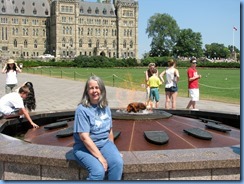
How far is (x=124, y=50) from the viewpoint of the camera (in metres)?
119

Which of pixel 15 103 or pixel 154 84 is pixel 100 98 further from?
pixel 154 84

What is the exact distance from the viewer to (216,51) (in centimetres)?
12094

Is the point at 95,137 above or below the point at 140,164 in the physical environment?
above

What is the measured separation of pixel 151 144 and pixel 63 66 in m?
67.1

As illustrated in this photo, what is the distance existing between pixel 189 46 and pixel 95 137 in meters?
104

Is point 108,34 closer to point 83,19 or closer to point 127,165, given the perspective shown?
point 83,19

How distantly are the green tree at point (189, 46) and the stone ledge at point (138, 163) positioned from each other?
103300 mm

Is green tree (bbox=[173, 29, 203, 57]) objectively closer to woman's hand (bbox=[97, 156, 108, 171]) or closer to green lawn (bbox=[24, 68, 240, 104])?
green lawn (bbox=[24, 68, 240, 104])

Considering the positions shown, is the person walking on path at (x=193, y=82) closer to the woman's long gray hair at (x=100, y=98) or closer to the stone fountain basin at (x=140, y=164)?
the stone fountain basin at (x=140, y=164)

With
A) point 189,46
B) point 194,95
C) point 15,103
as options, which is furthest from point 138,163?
point 189,46

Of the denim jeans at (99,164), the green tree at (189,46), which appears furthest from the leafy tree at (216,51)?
the denim jeans at (99,164)

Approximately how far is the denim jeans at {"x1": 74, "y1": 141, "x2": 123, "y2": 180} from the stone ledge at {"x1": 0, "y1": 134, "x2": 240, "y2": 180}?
95 mm

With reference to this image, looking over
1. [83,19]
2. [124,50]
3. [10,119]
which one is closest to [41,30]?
[83,19]

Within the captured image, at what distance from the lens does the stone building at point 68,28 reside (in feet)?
364
